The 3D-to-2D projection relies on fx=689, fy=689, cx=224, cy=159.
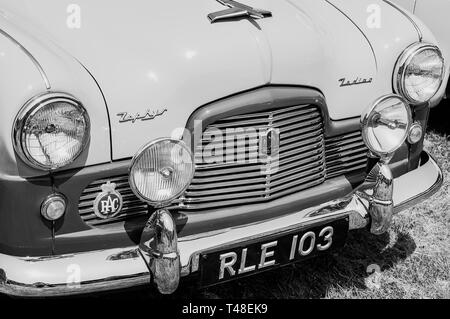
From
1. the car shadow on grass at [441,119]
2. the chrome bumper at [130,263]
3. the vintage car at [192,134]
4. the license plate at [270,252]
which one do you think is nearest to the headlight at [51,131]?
the vintage car at [192,134]

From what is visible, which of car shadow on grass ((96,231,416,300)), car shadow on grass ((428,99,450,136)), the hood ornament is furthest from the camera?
car shadow on grass ((428,99,450,136))

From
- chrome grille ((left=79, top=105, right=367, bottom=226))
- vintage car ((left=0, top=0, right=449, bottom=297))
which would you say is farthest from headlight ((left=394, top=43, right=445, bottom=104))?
chrome grille ((left=79, top=105, right=367, bottom=226))

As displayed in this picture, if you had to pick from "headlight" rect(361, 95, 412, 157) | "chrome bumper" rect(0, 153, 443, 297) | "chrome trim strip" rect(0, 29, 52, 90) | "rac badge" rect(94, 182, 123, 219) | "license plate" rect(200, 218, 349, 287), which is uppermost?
"chrome trim strip" rect(0, 29, 52, 90)

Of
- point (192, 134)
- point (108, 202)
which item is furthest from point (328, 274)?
point (108, 202)

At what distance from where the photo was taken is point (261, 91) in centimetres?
242

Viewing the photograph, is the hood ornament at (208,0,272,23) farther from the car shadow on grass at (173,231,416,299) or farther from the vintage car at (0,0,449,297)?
the car shadow on grass at (173,231,416,299)

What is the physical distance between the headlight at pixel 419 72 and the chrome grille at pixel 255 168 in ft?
1.02

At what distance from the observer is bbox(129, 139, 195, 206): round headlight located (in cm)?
218

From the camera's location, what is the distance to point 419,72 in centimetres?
278

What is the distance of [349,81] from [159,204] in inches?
36.7

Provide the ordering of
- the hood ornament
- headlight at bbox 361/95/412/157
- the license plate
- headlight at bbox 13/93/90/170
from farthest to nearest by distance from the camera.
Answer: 1. headlight at bbox 361/95/412/157
2. the hood ornament
3. the license plate
4. headlight at bbox 13/93/90/170

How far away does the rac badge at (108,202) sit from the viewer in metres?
2.25

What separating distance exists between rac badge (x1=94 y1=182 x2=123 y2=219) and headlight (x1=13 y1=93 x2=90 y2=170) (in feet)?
0.59

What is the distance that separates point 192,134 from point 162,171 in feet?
0.59
